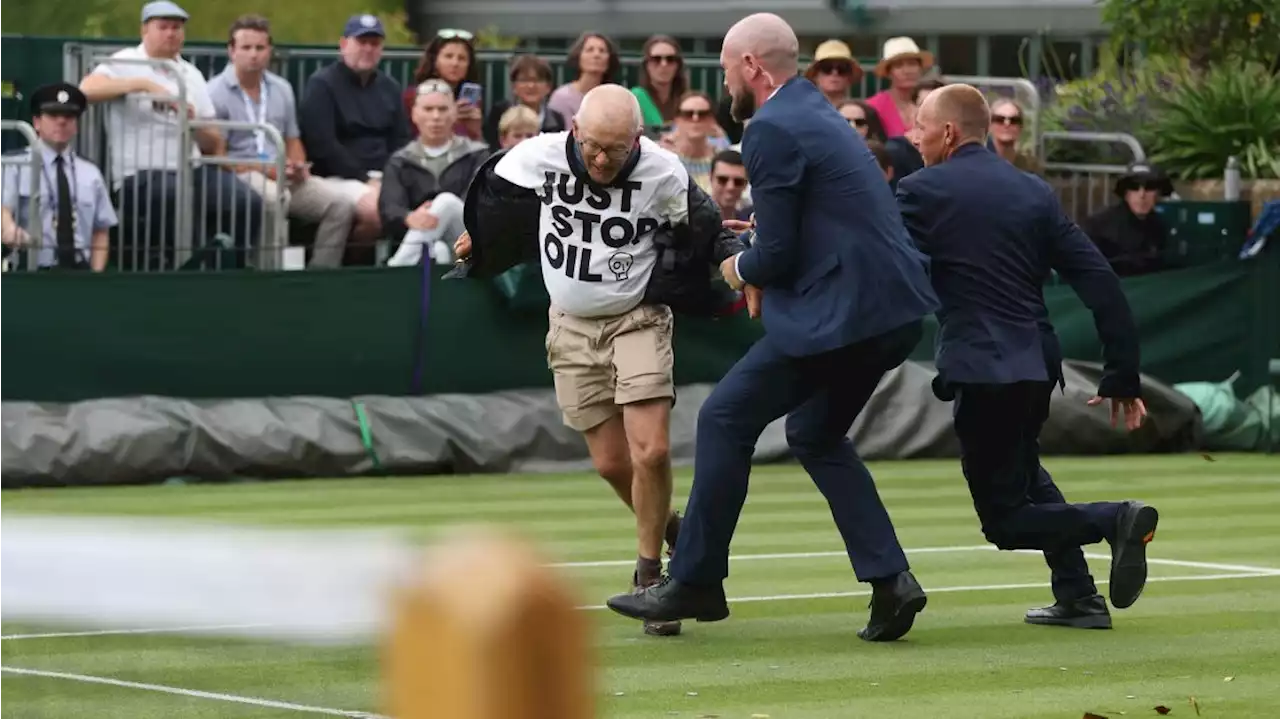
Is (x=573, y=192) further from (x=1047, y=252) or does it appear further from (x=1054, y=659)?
(x=1054, y=659)

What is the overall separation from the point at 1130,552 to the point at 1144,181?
1009 cm

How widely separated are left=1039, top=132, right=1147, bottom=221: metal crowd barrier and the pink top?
2241mm

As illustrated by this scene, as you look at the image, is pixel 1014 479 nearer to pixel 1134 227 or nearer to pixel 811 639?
pixel 811 639

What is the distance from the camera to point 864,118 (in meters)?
16.2

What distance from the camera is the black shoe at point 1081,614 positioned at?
8.27 m

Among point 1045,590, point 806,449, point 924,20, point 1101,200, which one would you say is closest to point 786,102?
point 806,449

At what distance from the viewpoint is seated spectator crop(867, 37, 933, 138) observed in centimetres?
1744

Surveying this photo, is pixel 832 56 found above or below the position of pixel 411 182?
above

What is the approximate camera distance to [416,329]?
15453mm

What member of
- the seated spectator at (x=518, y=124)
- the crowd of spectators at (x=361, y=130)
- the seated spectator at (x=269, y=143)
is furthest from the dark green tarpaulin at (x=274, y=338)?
the seated spectator at (x=518, y=124)

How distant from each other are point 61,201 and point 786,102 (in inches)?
321

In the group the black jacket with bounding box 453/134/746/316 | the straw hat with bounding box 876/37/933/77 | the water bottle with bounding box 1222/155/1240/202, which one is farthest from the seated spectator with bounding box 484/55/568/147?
the black jacket with bounding box 453/134/746/316

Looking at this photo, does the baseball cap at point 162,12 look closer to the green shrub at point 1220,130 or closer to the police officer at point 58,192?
the police officer at point 58,192

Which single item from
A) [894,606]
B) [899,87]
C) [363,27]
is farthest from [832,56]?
[894,606]
